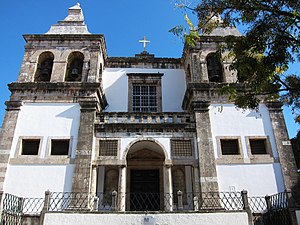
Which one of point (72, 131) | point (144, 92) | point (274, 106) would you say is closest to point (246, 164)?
point (274, 106)

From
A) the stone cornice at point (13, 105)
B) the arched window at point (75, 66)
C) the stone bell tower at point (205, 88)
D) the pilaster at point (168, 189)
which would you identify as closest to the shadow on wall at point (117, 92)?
the arched window at point (75, 66)

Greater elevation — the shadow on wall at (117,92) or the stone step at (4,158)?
the shadow on wall at (117,92)

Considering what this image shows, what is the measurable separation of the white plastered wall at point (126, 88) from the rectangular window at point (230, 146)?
366 cm

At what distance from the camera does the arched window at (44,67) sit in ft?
49.6

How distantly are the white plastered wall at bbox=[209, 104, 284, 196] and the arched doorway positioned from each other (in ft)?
10.1

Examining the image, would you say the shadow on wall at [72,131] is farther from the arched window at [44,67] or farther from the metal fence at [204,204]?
the arched window at [44,67]

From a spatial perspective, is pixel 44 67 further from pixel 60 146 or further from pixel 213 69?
pixel 213 69

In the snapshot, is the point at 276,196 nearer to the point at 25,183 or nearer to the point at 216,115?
the point at 216,115

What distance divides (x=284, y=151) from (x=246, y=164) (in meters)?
1.89

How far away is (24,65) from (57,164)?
588 centimetres

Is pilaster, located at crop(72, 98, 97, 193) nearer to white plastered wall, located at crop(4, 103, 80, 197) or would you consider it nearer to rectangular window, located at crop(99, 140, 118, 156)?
white plastered wall, located at crop(4, 103, 80, 197)

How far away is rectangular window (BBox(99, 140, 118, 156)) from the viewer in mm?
12852

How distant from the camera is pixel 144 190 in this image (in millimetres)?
14125

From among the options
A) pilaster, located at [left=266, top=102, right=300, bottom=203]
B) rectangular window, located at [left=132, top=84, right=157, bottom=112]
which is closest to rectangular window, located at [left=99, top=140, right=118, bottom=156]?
rectangular window, located at [left=132, top=84, right=157, bottom=112]
